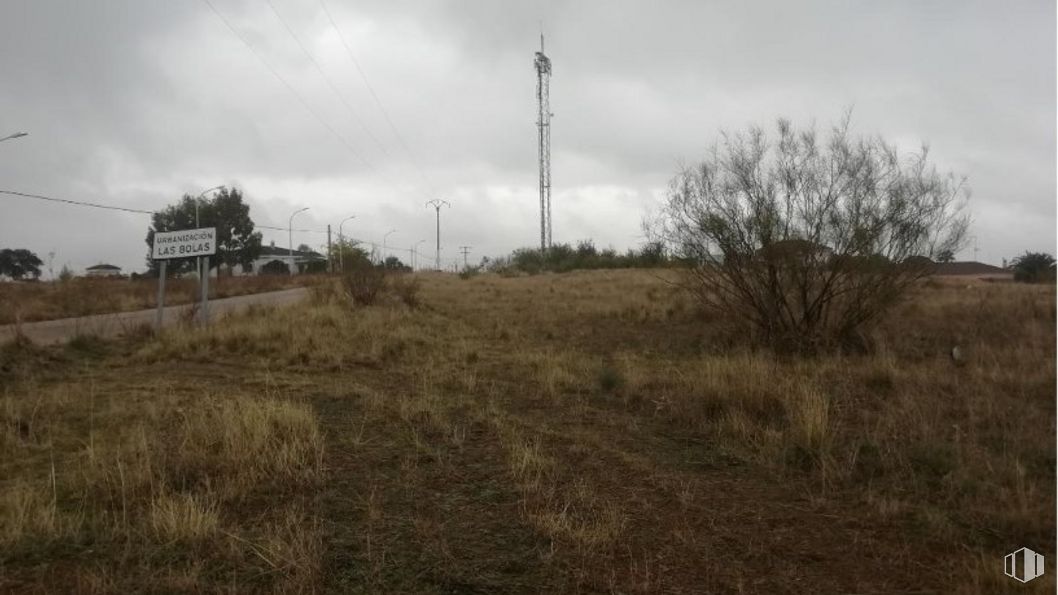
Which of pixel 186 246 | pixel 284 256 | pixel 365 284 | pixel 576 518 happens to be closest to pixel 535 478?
pixel 576 518

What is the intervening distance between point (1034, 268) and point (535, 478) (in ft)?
108

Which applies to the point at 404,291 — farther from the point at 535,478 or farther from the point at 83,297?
the point at 535,478

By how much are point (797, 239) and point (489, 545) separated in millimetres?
9450

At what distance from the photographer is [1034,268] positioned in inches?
1190

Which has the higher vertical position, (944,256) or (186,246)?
(186,246)

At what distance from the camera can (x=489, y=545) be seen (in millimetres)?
4035

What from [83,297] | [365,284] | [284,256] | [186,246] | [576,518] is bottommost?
[576,518]

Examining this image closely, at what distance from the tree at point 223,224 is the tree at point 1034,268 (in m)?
60.2

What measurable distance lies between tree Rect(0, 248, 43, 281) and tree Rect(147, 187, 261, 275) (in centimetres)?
1114

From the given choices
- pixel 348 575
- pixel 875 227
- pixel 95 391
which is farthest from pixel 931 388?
pixel 95 391

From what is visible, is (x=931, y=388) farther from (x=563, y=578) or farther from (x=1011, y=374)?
(x=563, y=578)

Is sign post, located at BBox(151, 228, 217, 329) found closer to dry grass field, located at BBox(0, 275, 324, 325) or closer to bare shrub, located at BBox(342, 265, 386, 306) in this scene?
dry grass field, located at BBox(0, 275, 324, 325)

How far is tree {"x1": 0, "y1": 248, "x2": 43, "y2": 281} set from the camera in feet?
219

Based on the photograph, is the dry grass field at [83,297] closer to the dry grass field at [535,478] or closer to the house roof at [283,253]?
the dry grass field at [535,478]
